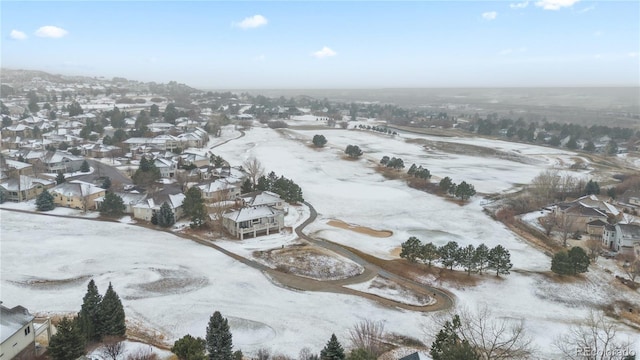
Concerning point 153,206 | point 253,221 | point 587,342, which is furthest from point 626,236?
point 153,206

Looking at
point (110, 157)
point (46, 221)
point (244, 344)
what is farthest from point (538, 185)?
point (110, 157)

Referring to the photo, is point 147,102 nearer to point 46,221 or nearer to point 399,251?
point 46,221

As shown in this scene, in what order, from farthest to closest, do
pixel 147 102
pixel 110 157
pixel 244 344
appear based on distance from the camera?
pixel 147 102
pixel 110 157
pixel 244 344

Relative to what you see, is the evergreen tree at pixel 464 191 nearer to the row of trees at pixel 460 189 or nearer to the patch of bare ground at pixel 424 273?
the row of trees at pixel 460 189

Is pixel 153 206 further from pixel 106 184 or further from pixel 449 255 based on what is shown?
pixel 449 255

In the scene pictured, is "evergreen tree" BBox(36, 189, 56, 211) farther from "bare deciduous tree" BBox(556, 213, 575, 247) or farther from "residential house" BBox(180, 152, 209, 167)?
"bare deciduous tree" BBox(556, 213, 575, 247)

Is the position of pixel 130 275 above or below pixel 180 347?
below

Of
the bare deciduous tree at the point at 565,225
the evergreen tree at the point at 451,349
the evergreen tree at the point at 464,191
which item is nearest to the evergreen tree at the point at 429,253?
the evergreen tree at the point at 451,349
